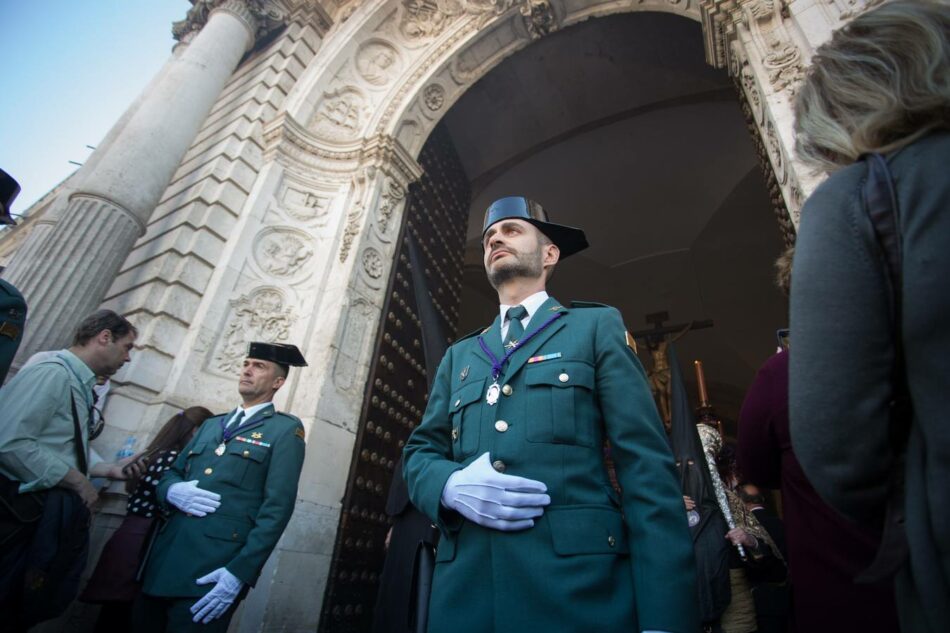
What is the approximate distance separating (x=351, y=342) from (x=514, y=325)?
3146mm

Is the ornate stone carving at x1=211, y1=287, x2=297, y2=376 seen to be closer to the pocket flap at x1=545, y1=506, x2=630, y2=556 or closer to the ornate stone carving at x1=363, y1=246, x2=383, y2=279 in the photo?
the ornate stone carving at x1=363, y1=246, x2=383, y2=279

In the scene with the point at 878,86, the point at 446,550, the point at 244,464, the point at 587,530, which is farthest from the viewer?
the point at 244,464

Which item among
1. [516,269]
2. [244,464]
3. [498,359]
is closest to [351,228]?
[244,464]

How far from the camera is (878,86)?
1.01 meters

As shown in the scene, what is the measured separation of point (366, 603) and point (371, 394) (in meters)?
1.81

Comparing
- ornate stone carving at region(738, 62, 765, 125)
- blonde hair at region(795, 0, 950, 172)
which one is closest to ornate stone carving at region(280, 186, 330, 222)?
ornate stone carving at region(738, 62, 765, 125)

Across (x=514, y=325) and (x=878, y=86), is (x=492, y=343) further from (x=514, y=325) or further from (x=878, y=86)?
(x=878, y=86)

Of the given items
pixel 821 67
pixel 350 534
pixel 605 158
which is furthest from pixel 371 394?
pixel 605 158

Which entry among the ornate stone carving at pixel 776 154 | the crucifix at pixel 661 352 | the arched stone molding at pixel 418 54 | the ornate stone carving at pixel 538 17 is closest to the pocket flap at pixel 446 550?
the ornate stone carving at pixel 776 154

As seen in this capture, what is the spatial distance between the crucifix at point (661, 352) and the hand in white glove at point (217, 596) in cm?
709

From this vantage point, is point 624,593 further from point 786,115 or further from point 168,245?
point 168,245

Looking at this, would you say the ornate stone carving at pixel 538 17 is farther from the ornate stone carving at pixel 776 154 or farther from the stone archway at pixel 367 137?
the ornate stone carving at pixel 776 154

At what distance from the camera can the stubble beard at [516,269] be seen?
1.92 meters

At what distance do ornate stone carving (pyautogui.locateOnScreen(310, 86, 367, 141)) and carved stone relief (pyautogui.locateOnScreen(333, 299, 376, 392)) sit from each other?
2538mm
